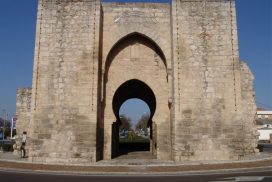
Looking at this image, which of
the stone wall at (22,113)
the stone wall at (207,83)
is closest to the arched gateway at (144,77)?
the stone wall at (207,83)

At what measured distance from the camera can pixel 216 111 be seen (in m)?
12.7

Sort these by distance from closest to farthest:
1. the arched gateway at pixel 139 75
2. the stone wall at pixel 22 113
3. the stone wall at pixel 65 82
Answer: the stone wall at pixel 65 82 < the arched gateway at pixel 139 75 < the stone wall at pixel 22 113

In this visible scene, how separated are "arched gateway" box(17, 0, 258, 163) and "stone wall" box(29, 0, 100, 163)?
0.04m

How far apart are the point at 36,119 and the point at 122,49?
5343mm

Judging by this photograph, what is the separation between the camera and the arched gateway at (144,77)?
Result: 12469 mm

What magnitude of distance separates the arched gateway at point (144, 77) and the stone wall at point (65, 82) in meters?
0.04

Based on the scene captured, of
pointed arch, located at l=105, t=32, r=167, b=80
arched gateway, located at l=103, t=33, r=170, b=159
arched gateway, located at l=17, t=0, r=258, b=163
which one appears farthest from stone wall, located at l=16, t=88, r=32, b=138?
pointed arch, located at l=105, t=32, r=167, b=80

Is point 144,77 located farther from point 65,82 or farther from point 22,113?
point 22,113

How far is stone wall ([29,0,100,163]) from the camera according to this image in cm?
1237

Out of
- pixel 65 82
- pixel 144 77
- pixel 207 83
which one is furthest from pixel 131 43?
pixel 207 83

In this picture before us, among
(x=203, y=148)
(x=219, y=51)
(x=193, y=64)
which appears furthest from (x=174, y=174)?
(x=219, y=51)

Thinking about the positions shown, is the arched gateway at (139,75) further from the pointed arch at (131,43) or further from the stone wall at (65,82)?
the stone wall at (65,82)

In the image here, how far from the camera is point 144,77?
46.5 feet

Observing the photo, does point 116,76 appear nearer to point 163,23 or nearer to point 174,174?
point 163,23
